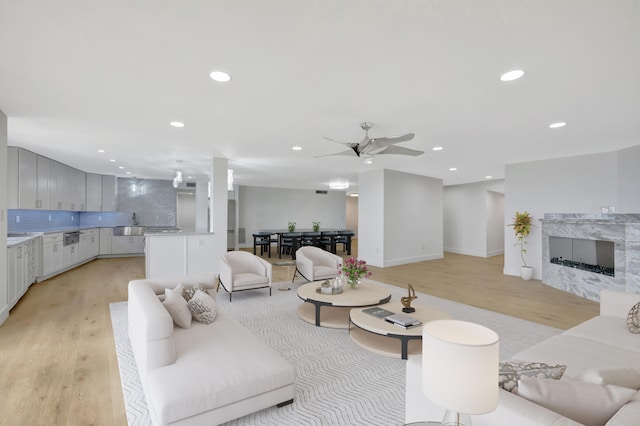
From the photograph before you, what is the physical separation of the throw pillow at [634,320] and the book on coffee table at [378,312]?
78.8 inches

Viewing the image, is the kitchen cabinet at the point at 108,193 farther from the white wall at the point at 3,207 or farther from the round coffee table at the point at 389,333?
Answer: the round coffee table at the point at 389,333

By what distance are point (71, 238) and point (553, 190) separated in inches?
428

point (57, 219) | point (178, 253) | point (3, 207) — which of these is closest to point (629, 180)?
point (178, 253)

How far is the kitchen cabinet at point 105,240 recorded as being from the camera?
8.97m

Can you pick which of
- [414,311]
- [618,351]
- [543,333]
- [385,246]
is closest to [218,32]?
[414,311]

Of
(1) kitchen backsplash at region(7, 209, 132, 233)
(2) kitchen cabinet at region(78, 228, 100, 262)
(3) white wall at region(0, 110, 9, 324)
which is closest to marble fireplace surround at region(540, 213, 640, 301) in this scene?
(3) white wall at region(0, 110, 9, 324)

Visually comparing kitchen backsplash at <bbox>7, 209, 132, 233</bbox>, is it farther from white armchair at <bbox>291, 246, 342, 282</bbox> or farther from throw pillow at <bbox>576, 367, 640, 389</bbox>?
throw pillow at <bbox>576, 367, 640, 389</bbox>

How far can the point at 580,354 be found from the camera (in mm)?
2191

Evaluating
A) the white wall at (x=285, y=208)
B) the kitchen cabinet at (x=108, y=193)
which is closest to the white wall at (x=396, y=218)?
the white wall at (x=285, y=208)

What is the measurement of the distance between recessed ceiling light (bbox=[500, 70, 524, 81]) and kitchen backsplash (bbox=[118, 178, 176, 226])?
404 inches

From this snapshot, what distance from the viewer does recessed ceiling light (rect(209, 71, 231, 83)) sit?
261 cm

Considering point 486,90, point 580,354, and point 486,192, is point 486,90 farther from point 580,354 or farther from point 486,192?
point 486,192

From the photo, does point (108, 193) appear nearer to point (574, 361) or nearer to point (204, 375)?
point (204, 375)

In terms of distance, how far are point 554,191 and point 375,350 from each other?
5592 mm
